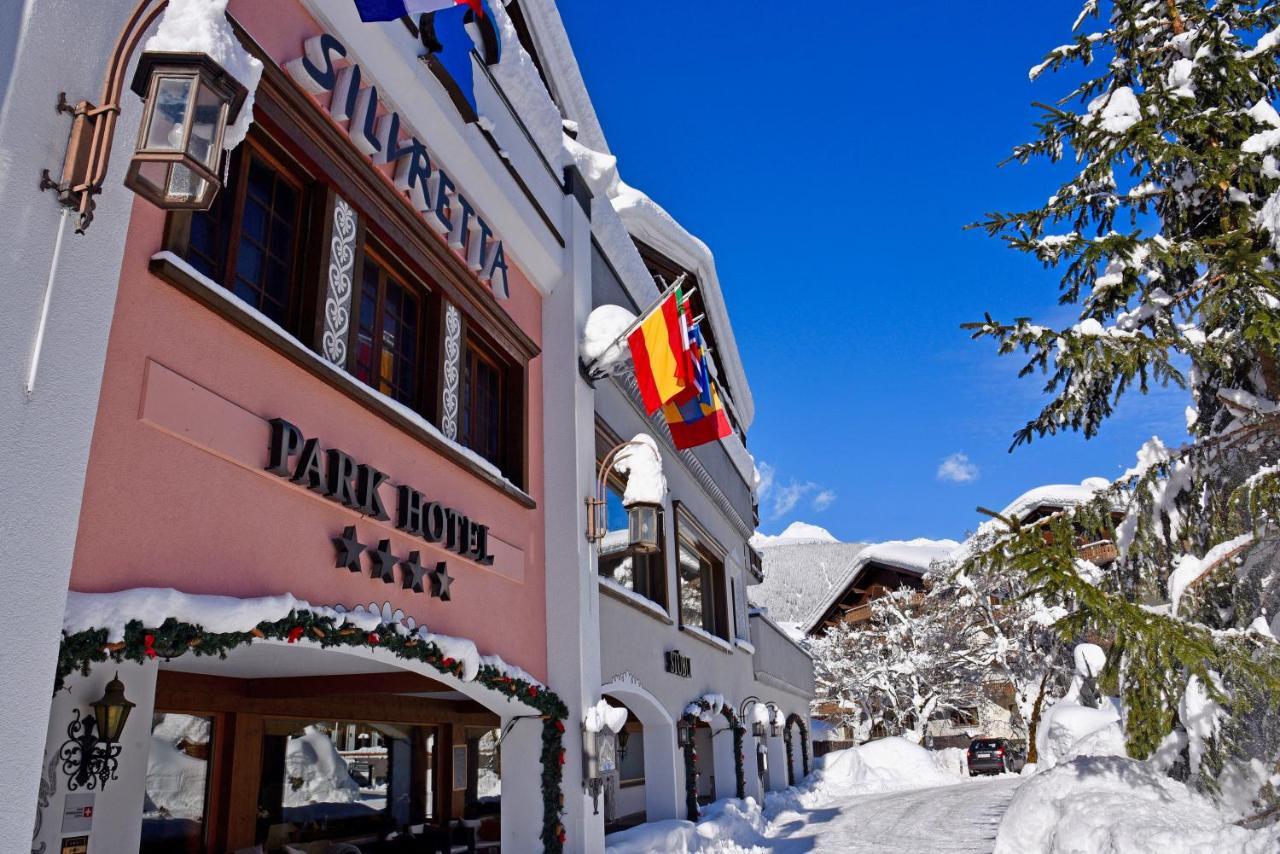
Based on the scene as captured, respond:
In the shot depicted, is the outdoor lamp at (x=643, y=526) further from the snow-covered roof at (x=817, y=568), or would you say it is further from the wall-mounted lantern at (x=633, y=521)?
the snow-covered roof at (x=817, y=568)

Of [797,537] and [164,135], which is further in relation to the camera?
[797,537]

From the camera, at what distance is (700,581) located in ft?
59.6

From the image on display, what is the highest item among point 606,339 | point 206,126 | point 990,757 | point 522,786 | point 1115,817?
point 606,339

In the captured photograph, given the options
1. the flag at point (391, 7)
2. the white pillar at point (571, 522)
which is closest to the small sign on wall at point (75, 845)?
the white pillar at point (571, 522)

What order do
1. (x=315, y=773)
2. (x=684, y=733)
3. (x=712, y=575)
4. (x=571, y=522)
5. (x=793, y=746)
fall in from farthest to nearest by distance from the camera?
1. (x=793, y=746)
2. (x=712, y=575)
3. (x=684, y=733)
4. (x=315, y=773)
5. (x=571, y=522)

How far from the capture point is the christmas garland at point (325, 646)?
4.04m

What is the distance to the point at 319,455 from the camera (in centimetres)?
601

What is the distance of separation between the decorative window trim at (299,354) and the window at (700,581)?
8.12 metres

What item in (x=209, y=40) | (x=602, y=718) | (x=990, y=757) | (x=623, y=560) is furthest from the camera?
(x=990, y=757)

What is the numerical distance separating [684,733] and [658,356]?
6.57 metres

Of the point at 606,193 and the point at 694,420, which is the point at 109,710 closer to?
the point at 694,420

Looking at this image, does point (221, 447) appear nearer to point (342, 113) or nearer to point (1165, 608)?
point (342, 113)

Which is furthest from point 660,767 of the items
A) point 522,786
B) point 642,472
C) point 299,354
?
point 299,354

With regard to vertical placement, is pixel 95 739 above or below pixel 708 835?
above
